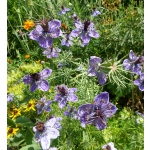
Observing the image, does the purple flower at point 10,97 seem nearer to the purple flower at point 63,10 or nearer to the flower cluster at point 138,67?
the flower cluster at point 138,67

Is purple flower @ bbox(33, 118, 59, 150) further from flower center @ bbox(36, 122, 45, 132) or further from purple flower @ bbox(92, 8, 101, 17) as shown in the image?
purple flower @ bbox(92, 8, 101, 17)

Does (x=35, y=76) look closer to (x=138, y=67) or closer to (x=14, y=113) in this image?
(x=14, y=113)

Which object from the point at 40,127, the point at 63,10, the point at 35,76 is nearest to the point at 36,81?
the point at 35,76

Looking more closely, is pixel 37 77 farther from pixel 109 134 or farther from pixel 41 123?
pixel 109 134

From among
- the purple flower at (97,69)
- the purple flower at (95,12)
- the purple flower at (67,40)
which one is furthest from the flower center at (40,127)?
the purple flower at (95,12)

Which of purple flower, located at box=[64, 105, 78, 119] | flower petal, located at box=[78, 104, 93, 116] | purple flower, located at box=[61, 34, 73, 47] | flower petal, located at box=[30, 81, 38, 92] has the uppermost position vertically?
purple flower, located at box=[61, 34, 73, 47]

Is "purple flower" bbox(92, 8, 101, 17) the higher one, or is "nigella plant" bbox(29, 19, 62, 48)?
"purple flower" bbox(92, 8, 101, 17)

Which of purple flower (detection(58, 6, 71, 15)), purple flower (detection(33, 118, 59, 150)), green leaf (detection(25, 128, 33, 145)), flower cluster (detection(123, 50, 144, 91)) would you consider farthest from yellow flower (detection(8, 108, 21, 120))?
purple flower (detection(58, 6, 71, 15))
